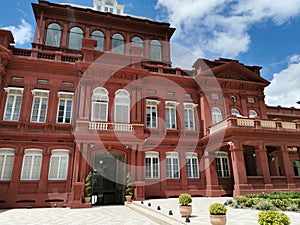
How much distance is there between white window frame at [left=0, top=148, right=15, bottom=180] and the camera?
1270 cm

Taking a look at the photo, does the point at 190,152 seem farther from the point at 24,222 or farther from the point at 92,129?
the point at 24,222

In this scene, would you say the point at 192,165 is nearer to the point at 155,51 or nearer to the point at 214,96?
the point at 214,96

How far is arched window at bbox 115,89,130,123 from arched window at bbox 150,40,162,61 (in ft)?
19.0

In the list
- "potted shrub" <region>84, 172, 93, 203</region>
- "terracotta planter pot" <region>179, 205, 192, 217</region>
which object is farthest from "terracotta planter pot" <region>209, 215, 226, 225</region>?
"potted shrub" <region>84, 172, 93, 203</region>

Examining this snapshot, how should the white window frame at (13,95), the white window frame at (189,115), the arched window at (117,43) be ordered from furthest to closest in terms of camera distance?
the arched window at (117,43), the white window frame at (189,115), the white window frame at (13,95)

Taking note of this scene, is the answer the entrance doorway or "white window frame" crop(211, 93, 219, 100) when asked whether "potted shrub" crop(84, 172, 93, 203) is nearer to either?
the entrance doorway

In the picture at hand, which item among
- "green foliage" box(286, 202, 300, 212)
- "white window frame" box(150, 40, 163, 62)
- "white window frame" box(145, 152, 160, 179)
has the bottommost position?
"green foliage" box(286, 202, 300, 212)

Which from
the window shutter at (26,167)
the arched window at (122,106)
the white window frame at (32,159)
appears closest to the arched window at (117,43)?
the arched window at (122,106)

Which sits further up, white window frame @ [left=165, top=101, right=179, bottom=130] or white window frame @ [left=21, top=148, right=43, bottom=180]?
white window frame @ [left=165, top=101, right=179, bottom=130]

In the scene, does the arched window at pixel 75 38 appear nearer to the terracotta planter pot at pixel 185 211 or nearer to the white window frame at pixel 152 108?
the white window frame at pixel 152 108

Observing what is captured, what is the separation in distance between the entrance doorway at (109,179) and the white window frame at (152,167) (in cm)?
169

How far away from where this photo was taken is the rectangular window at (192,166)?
15.8 metres

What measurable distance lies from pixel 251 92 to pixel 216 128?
5.74 m

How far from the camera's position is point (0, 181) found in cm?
1245
